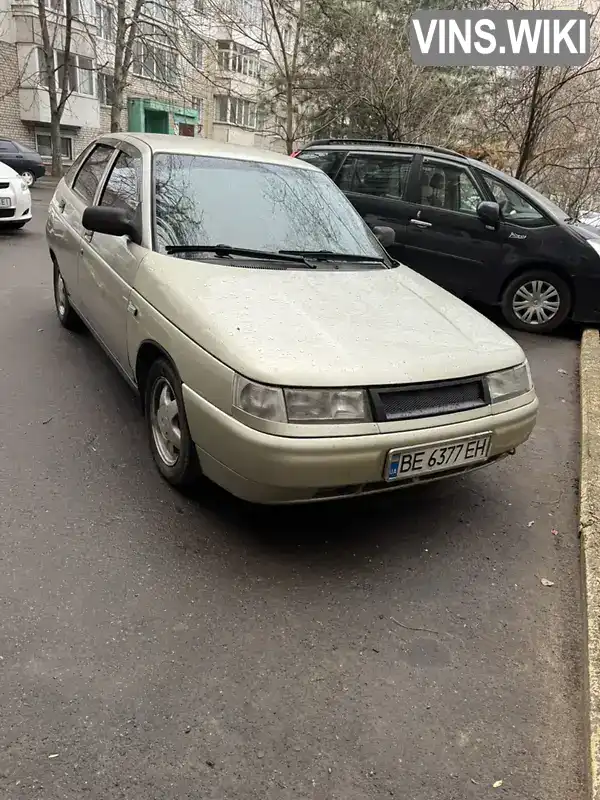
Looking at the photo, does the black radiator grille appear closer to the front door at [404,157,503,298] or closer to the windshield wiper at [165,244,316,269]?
the windshield wiper at [165,244,316,269]

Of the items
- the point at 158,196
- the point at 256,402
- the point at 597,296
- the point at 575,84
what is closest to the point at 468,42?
the point at 575,84

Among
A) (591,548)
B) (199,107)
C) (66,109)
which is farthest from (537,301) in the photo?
(199,107)

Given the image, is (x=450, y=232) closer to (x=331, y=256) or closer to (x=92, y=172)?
(x=331, y=256)

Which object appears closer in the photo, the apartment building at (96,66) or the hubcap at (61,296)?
the hubcap at (61,296)

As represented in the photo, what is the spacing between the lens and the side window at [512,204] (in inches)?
280

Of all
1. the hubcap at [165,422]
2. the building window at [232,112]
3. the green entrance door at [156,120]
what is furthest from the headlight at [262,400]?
the building window at [232,112]

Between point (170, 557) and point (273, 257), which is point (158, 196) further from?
point (170, 557)

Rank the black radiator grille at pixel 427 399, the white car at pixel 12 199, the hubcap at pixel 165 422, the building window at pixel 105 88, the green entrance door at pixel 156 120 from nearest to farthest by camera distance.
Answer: the black radiator grille at pixel 427 399 < the hubcap at pixel 165 422 < the white car at pixel 12 199 < the building window at pixel 105 88 < the green entrance door at pixel 156 120

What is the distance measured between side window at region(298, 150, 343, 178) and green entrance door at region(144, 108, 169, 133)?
3514 centimetres

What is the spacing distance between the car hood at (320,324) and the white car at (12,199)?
821 cm

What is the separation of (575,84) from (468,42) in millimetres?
2396

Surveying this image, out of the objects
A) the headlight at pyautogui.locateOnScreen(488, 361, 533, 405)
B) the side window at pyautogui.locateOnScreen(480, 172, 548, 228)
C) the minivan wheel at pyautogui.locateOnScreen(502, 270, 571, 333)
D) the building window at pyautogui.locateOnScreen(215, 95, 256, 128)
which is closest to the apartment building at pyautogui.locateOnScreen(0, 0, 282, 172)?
the building window at pyautogui.locateOnScreen(215, 95, 256, 128)

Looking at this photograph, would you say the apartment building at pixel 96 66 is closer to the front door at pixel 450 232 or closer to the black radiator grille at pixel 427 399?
the front door at pixel 450 232

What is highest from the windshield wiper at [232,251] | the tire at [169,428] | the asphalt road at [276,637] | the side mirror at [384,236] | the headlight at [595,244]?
the side mirror at [384,236]
